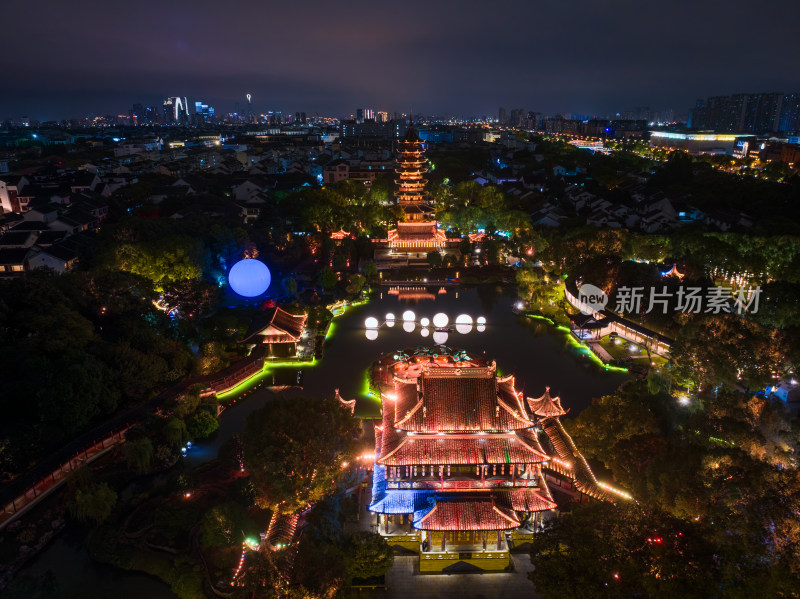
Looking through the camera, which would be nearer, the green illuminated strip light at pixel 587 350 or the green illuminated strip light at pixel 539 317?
the green illuminated strip light at pixel 587 350

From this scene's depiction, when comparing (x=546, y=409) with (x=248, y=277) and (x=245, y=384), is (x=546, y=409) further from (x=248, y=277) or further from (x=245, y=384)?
(x=248, y=277)

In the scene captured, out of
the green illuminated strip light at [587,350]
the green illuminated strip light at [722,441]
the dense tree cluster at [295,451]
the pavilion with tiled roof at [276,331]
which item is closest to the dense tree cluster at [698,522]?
the green illuminated strip light at [722,441]

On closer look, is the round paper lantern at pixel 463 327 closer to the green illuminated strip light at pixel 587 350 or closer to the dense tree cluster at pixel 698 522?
the green illuminated strip light at pixel 587 350

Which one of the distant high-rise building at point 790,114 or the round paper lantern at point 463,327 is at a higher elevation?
the distant high-rise building at point 790,114

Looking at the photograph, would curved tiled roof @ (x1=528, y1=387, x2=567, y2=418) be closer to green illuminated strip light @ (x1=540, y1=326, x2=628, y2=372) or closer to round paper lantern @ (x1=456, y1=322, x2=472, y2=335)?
green illuminated strip light @ (x1=540, y1=326, x2=628, y2=372)

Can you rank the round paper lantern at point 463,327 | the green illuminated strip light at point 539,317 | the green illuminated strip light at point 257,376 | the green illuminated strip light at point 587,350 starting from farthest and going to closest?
1. the green illuminated strip light at point 539,317
2. the round paper lantern at point 463,327
3. the green illuminated strip light at point 587,350
4. the green illuminated strip light at point 257,376

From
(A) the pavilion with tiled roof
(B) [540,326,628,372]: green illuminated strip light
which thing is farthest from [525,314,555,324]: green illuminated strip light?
(A) the pavilion with tiled roof
